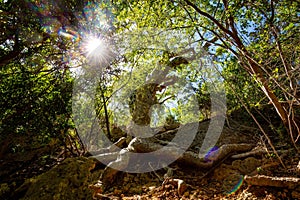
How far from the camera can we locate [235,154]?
573 centimetres

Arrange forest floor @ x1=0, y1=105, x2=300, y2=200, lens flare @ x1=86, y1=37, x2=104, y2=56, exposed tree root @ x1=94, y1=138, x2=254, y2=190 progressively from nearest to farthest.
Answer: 1. forest floor @ x1=0, y1=105, x2=300, y2=200
2. exposed tree root @ x1=94, y1=138, x2=254, y2=190
3. lens flare @ x1=86, y1=37, x2=104, y2=56

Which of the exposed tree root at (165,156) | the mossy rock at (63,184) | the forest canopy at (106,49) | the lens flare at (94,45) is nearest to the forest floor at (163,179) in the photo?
the mossy rock at (63,184)

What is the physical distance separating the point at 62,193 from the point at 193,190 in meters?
2.42

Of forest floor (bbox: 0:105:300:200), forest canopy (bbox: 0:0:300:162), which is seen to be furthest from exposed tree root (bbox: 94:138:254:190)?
forest canopy (bbox: 0:0:300:162)

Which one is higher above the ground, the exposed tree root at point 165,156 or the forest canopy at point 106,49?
the forest canopy at point 106,49

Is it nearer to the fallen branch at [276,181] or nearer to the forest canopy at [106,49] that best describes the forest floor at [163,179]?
the fallen branch at [276,181]

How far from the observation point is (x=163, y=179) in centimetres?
491

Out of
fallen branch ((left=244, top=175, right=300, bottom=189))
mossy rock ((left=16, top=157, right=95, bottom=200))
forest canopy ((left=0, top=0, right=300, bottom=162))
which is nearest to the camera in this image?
mossy rock ((left=16, top=157, right=95, bottom=200))

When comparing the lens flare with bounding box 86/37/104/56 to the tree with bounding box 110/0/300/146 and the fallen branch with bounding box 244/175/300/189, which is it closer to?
the tree with bounding box 110/0/300/146

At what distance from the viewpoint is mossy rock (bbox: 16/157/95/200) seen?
255 centimetres

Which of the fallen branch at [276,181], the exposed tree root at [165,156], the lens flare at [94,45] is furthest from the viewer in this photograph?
the lens flare at [94,45]

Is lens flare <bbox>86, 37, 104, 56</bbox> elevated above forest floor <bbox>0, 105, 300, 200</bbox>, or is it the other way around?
lens flare <bbox>86, 37, 104, 56</bbox>

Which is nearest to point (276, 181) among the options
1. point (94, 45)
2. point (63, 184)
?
point (63, 184)

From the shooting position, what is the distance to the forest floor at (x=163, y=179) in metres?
2.74
